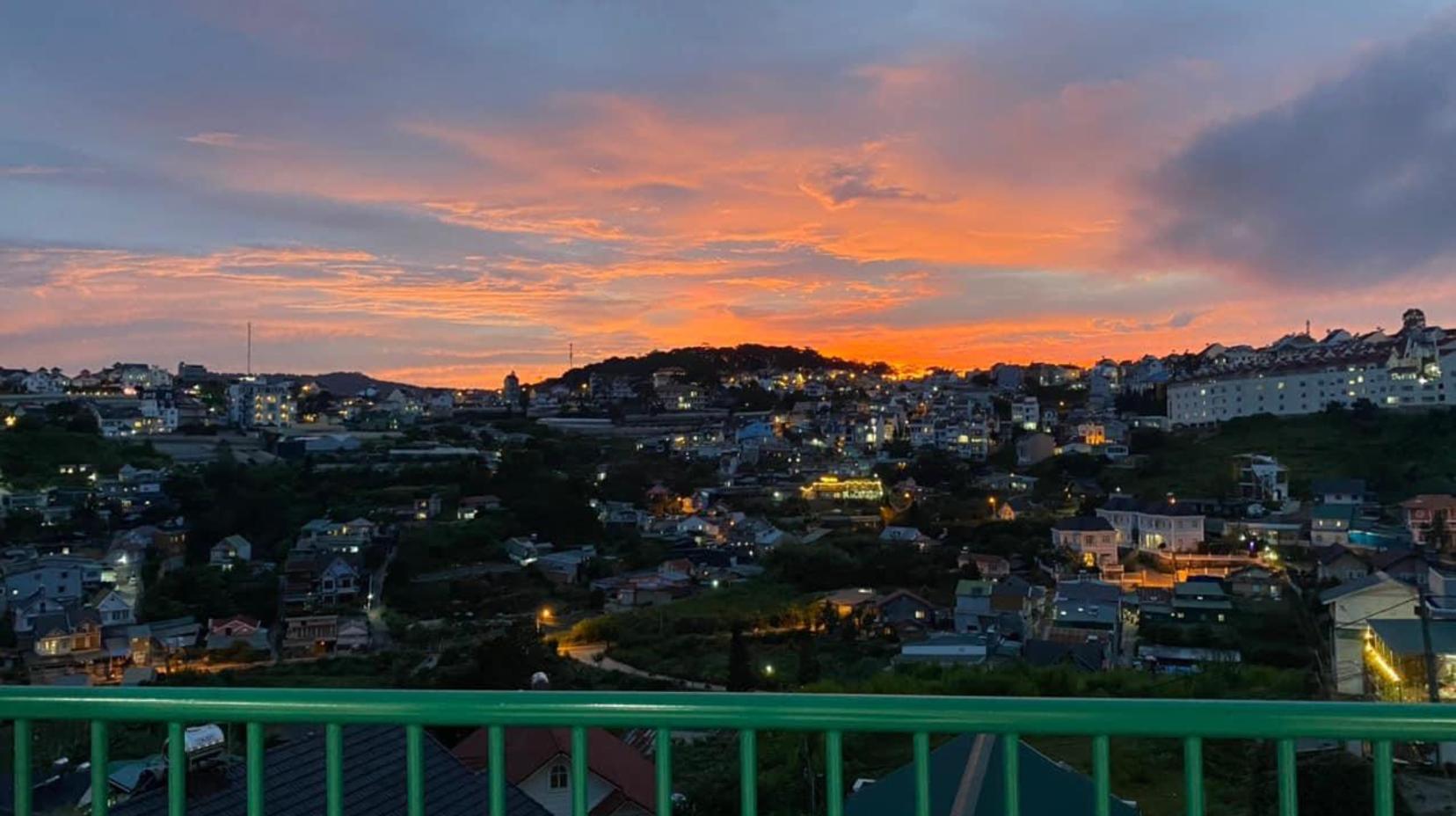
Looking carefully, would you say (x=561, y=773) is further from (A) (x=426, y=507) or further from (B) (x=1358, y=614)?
(A) (x=426, y=507)

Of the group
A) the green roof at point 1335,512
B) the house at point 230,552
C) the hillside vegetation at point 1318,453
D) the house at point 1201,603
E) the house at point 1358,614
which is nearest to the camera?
the house at point 1358,614

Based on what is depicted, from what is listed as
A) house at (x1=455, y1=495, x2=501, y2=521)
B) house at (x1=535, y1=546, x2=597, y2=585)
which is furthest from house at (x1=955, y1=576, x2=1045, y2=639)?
house at (x1=455, y1=495, x2=501, y2=521)

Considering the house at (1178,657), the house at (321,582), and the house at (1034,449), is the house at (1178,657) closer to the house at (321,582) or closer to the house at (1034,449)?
the house at (321,582)

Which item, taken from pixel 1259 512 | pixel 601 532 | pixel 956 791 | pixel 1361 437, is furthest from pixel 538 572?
pixel 1361 437

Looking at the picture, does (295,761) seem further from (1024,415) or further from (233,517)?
(1024,415)

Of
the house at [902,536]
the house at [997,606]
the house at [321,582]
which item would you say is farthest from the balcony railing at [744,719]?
the house at [902,536]

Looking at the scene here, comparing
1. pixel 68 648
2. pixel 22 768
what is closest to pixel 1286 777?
pixel 22 768

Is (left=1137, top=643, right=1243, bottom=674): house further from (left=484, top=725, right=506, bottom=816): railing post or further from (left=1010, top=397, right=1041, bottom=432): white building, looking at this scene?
(left=1010, top=397, right=1041, bottom=432): white building
